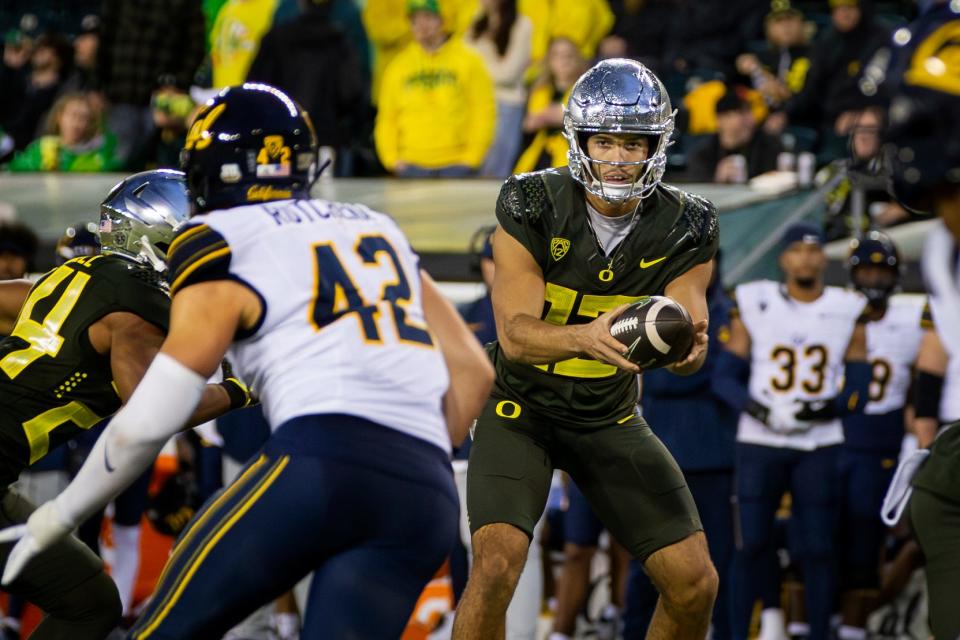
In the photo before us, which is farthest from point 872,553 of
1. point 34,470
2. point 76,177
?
point 76,177

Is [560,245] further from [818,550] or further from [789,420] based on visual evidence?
[818,550]

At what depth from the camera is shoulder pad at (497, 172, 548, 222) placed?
189 inches

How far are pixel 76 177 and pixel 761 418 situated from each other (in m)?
5.21

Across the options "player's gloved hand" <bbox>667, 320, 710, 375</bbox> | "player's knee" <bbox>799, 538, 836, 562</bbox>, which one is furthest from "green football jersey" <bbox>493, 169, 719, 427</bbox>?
"player's knee" <bbox>799, 538, 836, 562</bbox>

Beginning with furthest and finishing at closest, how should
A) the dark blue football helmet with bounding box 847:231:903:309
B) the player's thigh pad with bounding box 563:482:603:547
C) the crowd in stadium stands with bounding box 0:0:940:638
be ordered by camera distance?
the crowd in stadium stands with bounding box 0:0:940:638 < the dark blue football helmet with bounding box 847:231:903:309 < the player's thigh pad with bounding box 563:482:603:547

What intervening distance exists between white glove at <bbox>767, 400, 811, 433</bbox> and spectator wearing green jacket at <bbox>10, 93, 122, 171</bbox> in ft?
17.4

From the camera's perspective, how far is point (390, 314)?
11.4ft

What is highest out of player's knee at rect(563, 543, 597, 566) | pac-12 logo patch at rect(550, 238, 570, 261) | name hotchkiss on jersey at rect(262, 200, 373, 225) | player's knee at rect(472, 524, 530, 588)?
name hotchkiss on jersey at rect(262, 200, 373, 225)

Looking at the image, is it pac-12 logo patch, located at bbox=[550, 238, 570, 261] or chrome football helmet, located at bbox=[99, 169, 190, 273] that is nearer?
chrome football helmet, located at bbox=[99, 169, 190, 273]

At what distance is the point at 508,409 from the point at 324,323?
1563 mm

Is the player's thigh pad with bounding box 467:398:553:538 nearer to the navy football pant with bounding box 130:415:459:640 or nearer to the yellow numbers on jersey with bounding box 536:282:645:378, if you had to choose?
the yellow numbers on jersey with bounding box 536:282:645:378

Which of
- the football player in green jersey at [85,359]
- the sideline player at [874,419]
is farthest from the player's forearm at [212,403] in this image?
the sideline player at [874,419]

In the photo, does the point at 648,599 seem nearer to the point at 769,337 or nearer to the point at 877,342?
the point at 769,337

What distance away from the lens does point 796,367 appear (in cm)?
732
